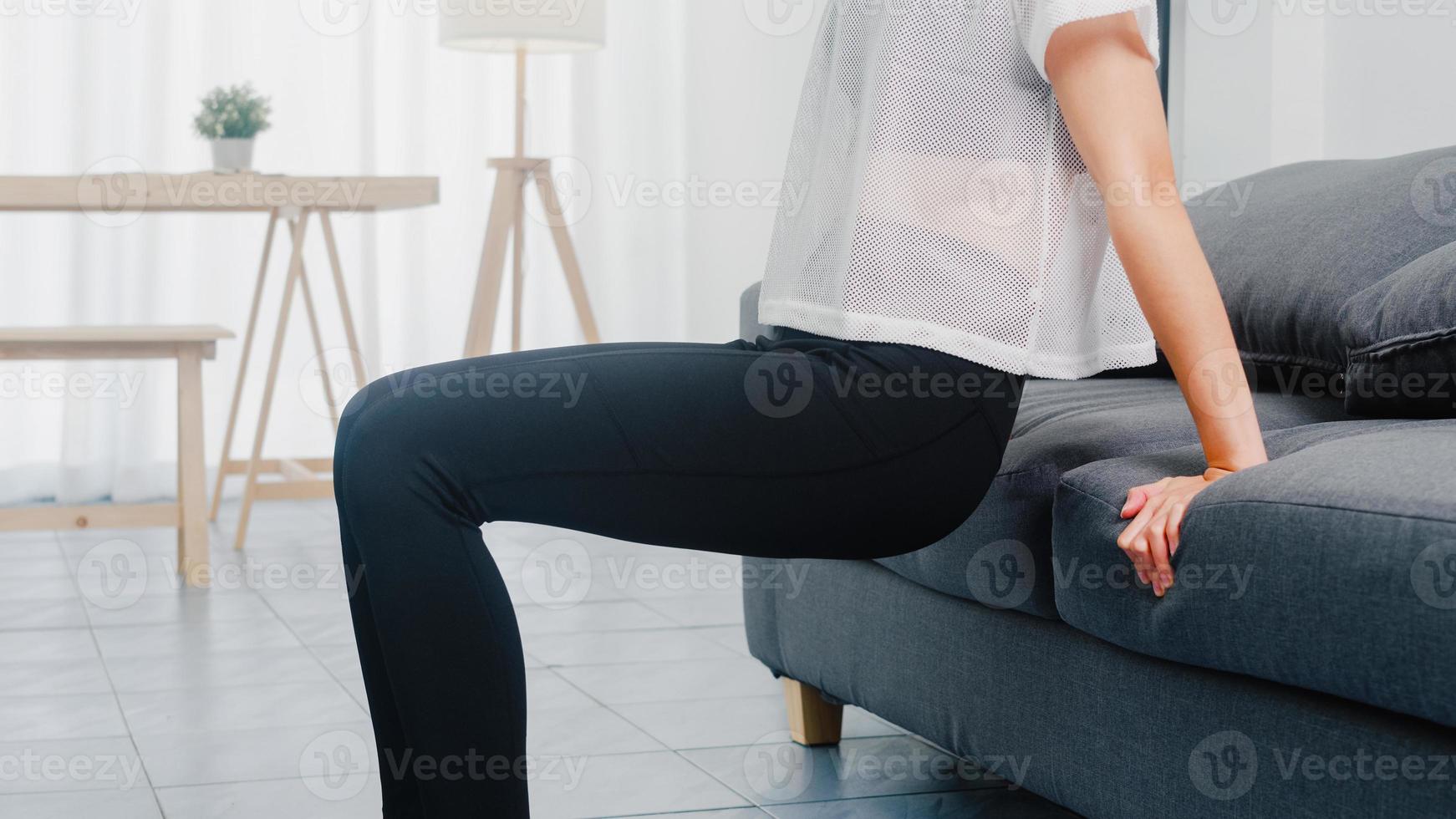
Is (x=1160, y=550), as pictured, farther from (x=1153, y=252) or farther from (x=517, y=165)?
(x=517, y=165)

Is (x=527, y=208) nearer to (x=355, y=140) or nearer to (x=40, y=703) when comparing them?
(x=355, y=140)

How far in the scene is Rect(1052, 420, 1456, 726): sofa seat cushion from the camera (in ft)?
2.88

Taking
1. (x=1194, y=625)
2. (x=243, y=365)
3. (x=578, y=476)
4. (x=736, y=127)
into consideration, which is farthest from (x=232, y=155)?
(x=1194, y=625)

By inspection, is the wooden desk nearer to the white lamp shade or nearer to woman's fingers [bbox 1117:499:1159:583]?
the white lamp shade

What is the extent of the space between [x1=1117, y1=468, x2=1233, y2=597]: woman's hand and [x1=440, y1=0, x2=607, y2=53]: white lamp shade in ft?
9.21

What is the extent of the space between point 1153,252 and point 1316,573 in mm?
290

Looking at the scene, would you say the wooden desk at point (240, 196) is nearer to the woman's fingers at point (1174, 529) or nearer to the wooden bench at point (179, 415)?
the wooden bench at point (179, 415)

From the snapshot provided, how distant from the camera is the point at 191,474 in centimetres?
302

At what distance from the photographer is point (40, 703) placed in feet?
6.68

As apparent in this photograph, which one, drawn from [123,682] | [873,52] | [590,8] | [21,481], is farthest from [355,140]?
[873,52]

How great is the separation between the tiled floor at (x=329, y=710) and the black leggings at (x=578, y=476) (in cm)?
52

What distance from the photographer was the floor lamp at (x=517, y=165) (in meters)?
3.62

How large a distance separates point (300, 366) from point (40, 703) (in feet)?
7.46

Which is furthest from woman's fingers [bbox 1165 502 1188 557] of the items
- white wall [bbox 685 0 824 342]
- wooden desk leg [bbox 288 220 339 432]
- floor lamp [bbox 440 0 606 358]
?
white wall [bbox 685 0 824 342]
